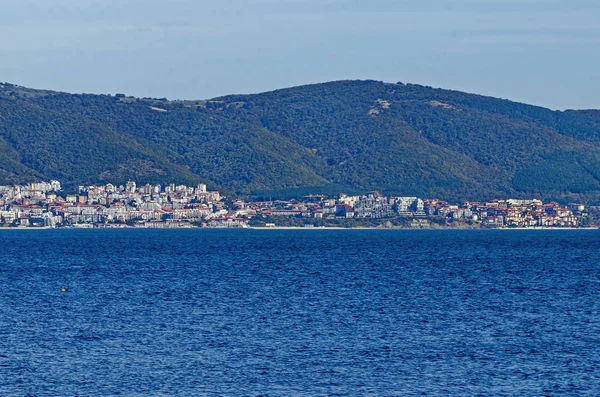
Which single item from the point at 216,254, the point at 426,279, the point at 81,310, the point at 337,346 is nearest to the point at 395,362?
the point at 337,346

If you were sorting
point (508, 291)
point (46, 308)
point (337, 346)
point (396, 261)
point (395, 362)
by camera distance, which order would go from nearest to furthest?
point (395, 362), point (337, 346), point (46, 308), point (508, 291), point (396, 261)

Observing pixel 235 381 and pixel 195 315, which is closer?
pixel 235 381

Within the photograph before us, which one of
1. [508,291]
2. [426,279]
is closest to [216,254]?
[426,279]

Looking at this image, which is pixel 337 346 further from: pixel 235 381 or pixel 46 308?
pixel 46 308

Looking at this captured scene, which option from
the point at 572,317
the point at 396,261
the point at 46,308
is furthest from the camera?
the point at 396,261

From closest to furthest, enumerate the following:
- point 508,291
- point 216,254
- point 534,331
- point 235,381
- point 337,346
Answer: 1. point 235,381
2. point 337,346
3. point 534,331
4. point 508,291
5. point 216,254

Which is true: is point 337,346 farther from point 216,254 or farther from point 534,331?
point 216,254
